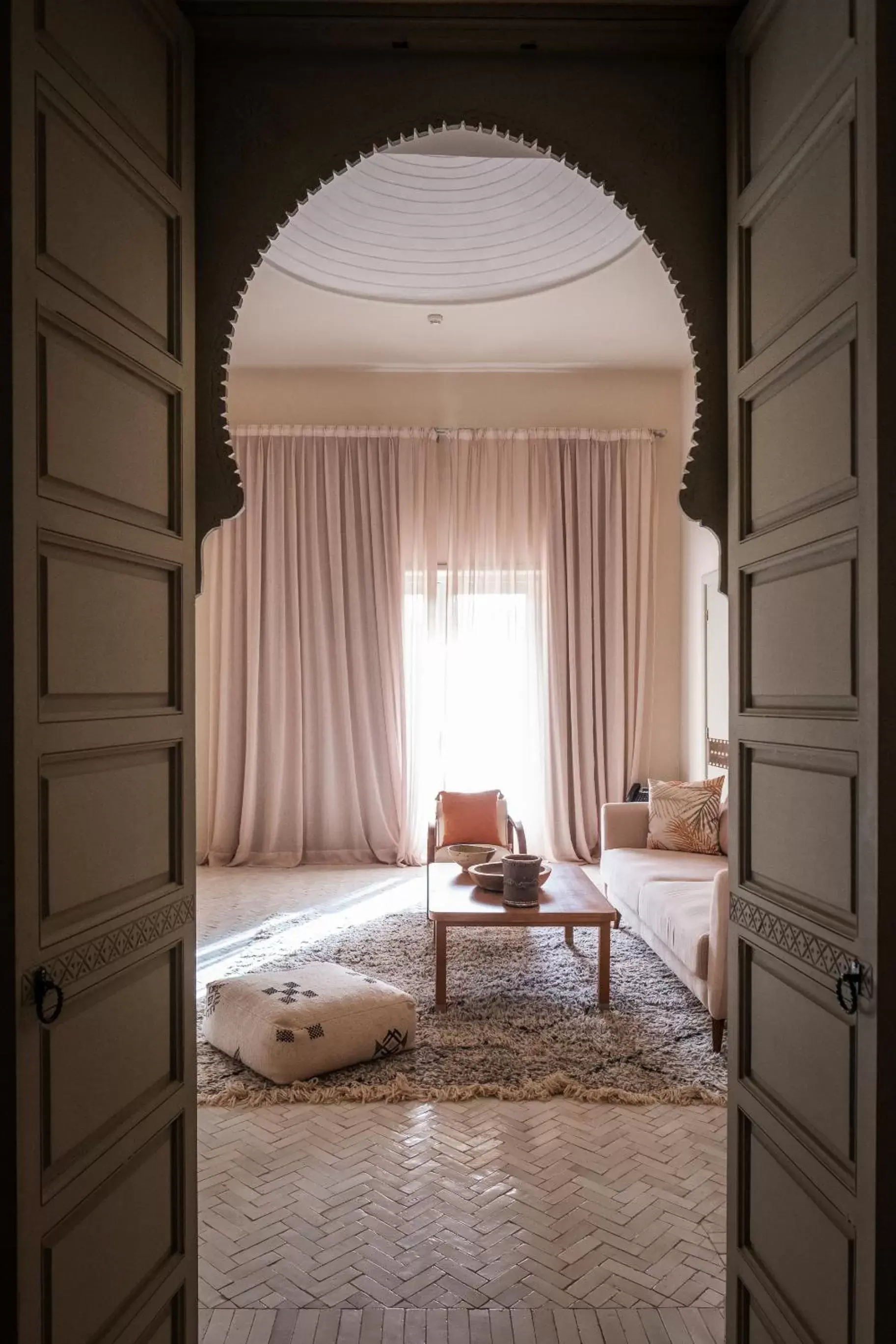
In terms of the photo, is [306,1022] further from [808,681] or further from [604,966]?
[808,681]

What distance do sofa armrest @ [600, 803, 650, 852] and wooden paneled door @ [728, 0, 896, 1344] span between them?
3860 millimetres

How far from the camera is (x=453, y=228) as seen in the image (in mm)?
5211

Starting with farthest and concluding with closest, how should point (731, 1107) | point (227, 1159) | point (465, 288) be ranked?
1. point (465, 288)
2. point (227, 1159)
3. point (731, 1107)

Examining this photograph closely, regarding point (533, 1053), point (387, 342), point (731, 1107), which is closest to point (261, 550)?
point (387, 342)

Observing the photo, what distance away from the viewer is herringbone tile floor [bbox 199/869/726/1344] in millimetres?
2107

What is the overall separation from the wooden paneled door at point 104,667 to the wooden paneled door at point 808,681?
104 centimetres

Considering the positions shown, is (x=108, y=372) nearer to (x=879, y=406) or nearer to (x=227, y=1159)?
(x=879, y=406)

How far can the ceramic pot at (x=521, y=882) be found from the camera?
13.8ft

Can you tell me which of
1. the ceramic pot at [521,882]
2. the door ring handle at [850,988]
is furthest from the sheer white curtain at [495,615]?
the door ring handle at [850,988]

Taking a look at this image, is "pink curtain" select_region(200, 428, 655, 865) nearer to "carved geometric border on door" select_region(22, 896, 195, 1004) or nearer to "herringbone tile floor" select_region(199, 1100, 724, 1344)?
"herringbone tile floor" select_region(199, 1100, 724, 1344)

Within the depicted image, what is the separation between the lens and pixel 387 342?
6.62 meters

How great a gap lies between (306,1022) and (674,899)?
1.82m

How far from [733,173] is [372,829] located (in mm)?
5678

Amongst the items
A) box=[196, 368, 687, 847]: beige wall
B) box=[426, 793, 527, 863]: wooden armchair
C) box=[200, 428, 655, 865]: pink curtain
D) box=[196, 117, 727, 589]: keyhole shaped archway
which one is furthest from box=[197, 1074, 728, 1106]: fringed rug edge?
box=[196, 368, 687, 847]: beige wall
